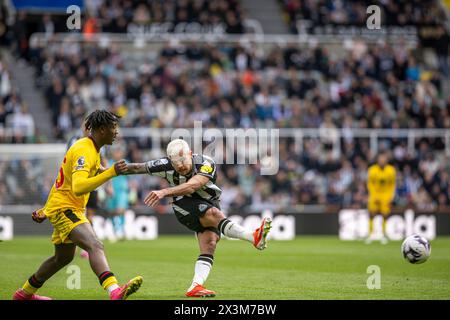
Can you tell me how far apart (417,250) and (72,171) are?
5.56m

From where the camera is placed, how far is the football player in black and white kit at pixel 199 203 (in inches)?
409

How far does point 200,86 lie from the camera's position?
28766mm

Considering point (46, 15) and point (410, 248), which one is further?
point (46, 15)

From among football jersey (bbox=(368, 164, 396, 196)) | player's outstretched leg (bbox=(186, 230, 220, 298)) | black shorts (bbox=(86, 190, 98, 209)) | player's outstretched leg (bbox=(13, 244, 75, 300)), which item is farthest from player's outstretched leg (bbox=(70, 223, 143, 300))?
football jersey (bbox=(368, 164, 396, 196))

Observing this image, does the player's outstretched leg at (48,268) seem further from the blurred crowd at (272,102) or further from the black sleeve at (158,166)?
the blurred crowd at (272,102)

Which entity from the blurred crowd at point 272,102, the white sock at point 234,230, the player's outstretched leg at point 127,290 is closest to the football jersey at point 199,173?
the white sock at point 234,230

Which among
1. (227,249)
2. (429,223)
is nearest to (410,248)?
(227,249)

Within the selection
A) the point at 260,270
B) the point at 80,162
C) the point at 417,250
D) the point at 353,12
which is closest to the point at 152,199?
the point at 80,162

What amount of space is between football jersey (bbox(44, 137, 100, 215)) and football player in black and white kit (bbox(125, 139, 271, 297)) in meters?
0.69

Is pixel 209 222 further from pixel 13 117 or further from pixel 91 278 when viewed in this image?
pixel 13 117

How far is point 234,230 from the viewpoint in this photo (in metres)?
10.7

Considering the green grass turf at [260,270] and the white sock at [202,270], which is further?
the green grass turf at [260,270]

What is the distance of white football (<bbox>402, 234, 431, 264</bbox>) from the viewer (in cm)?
1294
